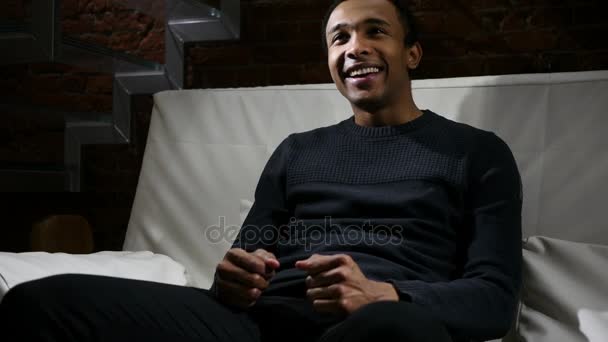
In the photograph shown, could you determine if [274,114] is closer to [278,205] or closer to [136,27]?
[278,205]

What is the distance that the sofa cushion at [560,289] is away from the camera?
140 cm

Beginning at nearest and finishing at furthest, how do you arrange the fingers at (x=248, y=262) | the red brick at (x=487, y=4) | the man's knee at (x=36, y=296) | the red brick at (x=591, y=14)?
the man's knee at (x=36, y=296) → the fingers at (x=248, y=262) → the red brick at (x=591, y=14) → the red brick at (x=487, y=4)

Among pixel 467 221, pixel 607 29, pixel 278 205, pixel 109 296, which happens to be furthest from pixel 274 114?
pixel 607 29

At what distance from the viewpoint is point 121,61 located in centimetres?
257

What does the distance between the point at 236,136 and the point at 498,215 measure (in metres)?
0.84

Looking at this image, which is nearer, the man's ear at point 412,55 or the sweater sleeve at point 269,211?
the sweater sleeve at point 269,211

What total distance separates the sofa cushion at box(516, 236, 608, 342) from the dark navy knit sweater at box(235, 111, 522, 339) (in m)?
0.15

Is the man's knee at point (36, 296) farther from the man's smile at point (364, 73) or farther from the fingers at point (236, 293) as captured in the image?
the man's smile at point (364, 73)

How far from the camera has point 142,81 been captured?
8.98ft

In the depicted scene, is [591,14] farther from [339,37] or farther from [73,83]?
[73,83]

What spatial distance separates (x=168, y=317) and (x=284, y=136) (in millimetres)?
802

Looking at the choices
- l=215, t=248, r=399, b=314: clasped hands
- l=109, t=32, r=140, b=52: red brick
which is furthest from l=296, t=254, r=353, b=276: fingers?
l=109, t=32, r=140, b=52: red brick

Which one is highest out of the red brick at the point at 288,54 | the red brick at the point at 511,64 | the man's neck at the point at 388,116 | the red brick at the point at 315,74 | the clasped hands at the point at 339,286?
the red brick at the point at 511,64

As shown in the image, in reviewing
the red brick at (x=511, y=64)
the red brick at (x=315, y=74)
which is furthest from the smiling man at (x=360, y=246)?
the red brick at (x=315, y=74)
